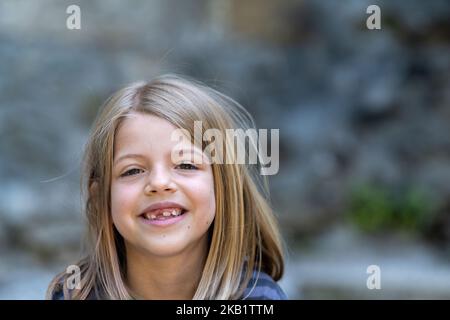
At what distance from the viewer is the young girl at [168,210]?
1262mm

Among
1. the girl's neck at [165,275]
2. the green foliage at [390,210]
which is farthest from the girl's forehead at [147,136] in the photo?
the green foliage at [390,210]

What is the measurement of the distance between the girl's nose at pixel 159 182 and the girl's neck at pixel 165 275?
168mm

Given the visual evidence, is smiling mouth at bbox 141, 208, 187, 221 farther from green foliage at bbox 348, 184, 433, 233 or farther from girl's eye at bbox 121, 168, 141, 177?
green foliage at bbox 348, 184, 433, 233

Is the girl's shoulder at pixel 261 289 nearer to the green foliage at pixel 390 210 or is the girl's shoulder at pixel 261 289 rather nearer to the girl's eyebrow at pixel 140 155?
the girl's eyebrow at pixel 140 155

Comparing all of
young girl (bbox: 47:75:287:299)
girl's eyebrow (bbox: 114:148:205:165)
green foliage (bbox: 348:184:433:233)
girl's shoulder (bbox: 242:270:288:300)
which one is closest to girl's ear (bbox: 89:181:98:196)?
young girl (bbox: 47:75:287:299)

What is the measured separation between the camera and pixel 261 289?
1.30 meters

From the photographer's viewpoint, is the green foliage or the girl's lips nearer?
the girl's lips

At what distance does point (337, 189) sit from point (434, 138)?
2.62 feet

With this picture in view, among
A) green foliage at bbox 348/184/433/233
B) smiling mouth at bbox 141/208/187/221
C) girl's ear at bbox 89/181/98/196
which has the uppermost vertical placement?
green foliage at bbox 348/184/433/233

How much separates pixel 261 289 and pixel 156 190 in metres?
0.28

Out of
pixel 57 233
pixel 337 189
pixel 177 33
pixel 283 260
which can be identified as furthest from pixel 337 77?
pixel 283 260

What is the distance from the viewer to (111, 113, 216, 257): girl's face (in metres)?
1.25
